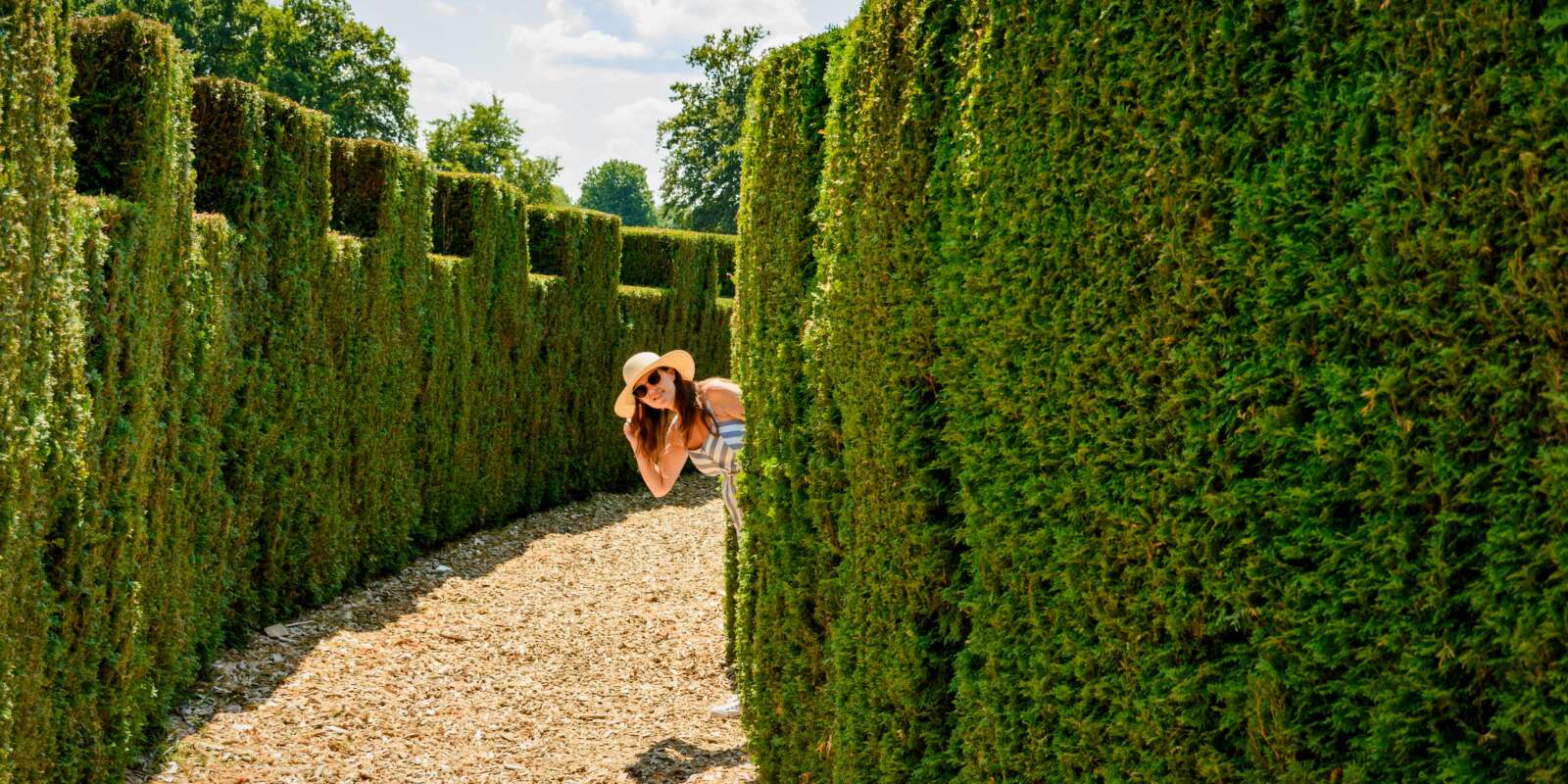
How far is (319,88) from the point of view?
40781 millimetres

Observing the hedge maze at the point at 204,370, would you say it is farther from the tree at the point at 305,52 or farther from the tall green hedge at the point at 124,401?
the tree at the point at 305,52

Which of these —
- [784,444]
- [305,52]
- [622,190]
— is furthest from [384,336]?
[622,190]

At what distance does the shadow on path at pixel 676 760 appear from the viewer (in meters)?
5.97

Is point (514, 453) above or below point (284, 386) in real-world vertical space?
below

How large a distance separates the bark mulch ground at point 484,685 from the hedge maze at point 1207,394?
2.92 metres

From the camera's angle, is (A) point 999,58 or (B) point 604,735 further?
(B) point 604,735

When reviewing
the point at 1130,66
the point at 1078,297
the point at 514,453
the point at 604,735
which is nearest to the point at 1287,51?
the point at 1130,66

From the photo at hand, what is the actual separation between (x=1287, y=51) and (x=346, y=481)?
28.1 ft

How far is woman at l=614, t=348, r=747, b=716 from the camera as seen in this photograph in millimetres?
7148

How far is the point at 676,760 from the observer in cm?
624

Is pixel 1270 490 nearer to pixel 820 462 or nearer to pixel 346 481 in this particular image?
pixel 820 462

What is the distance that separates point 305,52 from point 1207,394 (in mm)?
44667

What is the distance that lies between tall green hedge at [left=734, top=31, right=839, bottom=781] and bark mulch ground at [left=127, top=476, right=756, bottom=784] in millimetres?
1018

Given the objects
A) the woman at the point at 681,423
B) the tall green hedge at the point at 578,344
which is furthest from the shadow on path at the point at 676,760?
the tall green hedge at the point at 578,344
